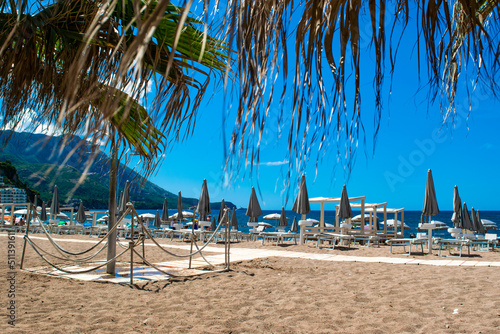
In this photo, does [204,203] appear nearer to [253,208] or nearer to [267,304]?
[253,208]

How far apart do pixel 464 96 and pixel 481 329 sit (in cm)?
290

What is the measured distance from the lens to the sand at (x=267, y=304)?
11.5 ft

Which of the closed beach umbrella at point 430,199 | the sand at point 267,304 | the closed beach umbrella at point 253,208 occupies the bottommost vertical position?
the sand at point 267,304

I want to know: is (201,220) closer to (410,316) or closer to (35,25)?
(410,316)

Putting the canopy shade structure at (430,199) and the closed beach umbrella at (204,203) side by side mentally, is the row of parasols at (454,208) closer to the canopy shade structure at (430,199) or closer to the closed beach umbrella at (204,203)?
the canopy shade structure at (430,199)

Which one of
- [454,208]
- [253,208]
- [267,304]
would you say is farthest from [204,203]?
[267,304]

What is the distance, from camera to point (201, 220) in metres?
13.9

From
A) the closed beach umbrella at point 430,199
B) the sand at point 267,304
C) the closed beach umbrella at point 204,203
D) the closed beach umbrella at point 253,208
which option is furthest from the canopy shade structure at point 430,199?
the closed beach umbrella at point 204,203

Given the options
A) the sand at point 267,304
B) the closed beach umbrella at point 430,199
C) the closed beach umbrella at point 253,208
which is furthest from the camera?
the closed beach umbrella at point 253,208

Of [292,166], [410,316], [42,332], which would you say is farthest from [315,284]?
[292,166]

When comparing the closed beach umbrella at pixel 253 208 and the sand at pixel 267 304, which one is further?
the closed beach umbrella at pixel 253 208

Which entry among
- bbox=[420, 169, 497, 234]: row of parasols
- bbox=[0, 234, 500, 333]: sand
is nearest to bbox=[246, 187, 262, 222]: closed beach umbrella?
bbox=[420, 169, 497, 234]: row of parasols

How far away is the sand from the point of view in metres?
3.51

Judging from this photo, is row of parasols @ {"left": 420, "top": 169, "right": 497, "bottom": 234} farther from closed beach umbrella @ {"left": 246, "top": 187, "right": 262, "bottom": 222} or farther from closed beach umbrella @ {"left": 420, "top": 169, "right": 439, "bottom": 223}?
closed beach umbrella @ {"left": 246, "top": 187, "right": 262, "bottom": 222}
